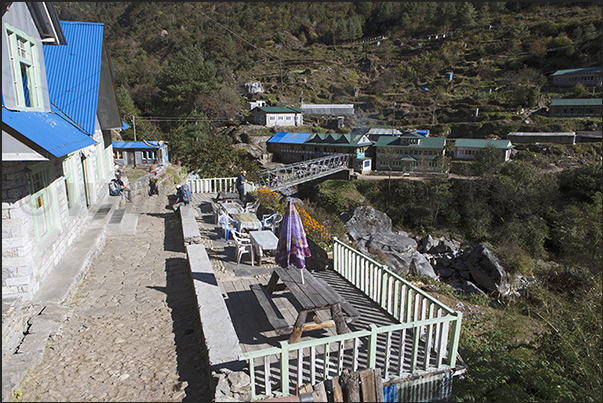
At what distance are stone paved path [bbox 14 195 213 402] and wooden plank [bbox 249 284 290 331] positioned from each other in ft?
2.84

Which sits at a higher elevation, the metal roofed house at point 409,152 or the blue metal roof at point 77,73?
the blue metal roof at point 77,73

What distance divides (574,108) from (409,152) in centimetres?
2438

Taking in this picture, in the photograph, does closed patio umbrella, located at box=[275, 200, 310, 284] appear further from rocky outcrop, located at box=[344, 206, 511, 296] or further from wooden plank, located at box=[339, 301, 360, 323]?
rocky outcrop, located at box=[344, 206, 511, 296]

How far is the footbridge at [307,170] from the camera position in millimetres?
26891

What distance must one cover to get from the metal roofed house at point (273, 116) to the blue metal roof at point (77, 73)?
131 ft

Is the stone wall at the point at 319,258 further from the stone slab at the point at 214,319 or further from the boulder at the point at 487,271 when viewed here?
the boulder at the point at 487,271

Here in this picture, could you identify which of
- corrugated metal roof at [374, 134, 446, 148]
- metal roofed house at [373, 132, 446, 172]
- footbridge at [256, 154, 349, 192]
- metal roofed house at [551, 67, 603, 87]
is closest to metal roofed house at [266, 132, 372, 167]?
footbridge at [256, 154, 349, 192]

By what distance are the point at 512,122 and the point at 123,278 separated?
47.9m

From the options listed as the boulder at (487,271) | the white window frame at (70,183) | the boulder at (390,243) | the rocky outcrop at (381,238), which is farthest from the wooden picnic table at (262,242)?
the boulder at (390,243)

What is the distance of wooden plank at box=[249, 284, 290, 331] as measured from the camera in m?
4.11

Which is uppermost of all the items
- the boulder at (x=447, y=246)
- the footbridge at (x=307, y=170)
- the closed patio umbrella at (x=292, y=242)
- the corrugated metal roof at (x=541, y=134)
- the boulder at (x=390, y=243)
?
the corrugated metal roof at (x=541, y=134)

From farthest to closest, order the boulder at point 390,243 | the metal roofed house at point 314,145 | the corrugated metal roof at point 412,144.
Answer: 1. the metal roofed house at point 314,145
2. the corrugated metal roof at point 412,144
3. the boulder at point 390,243

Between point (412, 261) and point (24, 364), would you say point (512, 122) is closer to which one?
point (412, 261)

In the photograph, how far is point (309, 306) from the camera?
13.7 feet
